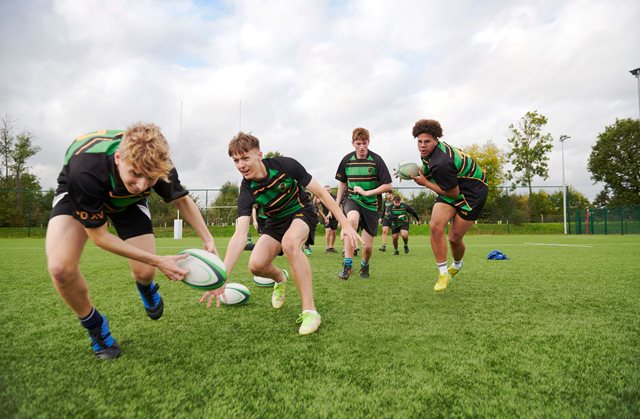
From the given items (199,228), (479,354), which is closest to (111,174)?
(199,228)

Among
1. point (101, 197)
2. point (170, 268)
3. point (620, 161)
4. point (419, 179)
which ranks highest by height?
point (620, 161)

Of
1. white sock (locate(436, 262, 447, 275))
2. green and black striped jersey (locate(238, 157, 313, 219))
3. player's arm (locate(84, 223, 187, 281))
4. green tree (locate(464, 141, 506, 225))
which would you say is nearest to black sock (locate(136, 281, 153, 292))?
player's arm (locate(84, 223, 187, 281))

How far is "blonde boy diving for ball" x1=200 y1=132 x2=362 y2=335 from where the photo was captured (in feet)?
11.2

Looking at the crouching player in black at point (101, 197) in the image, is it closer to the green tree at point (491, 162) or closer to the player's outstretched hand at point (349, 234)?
the player's outstretched hand at point (349, 234)

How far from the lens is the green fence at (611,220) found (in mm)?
28656

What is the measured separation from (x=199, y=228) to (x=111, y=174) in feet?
2.85

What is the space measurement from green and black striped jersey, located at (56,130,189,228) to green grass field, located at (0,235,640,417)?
0.98 m

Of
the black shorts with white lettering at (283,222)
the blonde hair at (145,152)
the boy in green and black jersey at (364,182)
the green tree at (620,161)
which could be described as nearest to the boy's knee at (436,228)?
the boy in green and black jersey at (364,182)

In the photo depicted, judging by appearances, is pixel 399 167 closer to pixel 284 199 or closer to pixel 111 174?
pixel 284 199

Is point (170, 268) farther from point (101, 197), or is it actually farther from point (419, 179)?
point (419, 179)

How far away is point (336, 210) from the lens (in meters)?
3.49

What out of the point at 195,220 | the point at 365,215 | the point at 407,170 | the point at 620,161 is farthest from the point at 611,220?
the point at 195,220

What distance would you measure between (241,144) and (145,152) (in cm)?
118

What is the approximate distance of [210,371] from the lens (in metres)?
2.44
